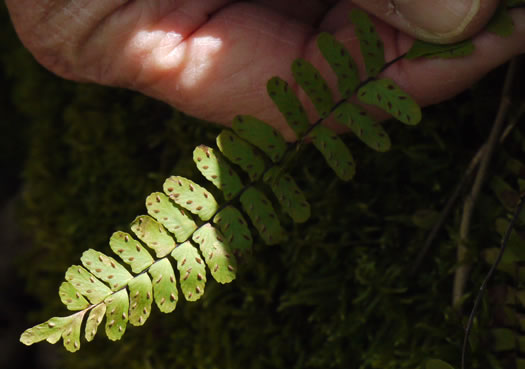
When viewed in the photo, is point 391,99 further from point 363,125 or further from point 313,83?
point 313,83

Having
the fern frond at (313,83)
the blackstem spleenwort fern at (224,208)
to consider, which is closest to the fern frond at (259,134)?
the blackstem spleenwort fern at (224,208)

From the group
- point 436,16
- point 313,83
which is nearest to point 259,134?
point 313,83

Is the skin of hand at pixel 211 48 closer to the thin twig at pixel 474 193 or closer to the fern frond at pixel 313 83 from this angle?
the fern frond at pixel 313 83

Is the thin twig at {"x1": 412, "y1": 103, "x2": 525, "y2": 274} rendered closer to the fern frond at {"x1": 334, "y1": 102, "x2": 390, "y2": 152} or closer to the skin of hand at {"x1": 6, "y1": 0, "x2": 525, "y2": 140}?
the skin of hand at {"x1": 6, "y1": 0, "x2": 525, "y2": 140}

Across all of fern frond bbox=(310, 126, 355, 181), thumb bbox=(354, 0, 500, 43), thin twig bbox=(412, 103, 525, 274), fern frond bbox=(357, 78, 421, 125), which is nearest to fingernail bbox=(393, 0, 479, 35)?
thumb bbox=(354, 0, 500, 43)

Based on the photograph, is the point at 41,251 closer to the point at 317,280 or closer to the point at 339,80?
the point at 317,280
